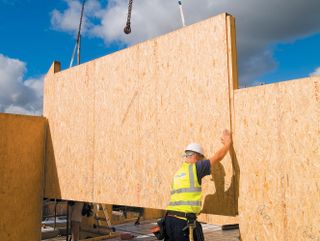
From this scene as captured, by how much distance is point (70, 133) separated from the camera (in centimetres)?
730

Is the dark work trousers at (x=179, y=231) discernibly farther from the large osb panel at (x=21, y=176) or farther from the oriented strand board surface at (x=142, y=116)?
the large osb panel at (x=21, y=176)

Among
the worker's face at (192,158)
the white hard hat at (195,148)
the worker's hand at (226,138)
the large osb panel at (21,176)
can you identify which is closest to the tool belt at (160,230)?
the worker's face at (192,158)

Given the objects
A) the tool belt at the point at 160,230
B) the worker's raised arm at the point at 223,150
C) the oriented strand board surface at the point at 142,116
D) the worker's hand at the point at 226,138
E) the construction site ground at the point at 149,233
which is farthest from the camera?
the construction site ground at the point at 149,233

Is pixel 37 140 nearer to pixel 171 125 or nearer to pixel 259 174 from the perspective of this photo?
pixel 171 125

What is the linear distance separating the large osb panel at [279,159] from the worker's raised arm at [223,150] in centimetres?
10

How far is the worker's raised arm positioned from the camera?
4.33m

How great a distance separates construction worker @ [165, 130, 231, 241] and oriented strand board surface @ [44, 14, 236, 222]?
33 cm

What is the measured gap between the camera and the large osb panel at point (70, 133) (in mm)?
6883

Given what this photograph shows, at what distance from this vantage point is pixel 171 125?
534 centimetres

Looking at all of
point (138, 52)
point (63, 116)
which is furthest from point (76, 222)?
point (138, 52)

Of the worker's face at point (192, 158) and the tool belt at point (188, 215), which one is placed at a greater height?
the worker's face at point (192, 158)

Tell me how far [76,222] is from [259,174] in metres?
6.74

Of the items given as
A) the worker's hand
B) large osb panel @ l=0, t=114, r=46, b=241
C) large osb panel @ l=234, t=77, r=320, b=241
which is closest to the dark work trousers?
large osb panel @ l=234, t=77, r=320, b=241

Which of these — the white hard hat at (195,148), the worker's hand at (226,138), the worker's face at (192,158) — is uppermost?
the worker's hand at (226,138)
